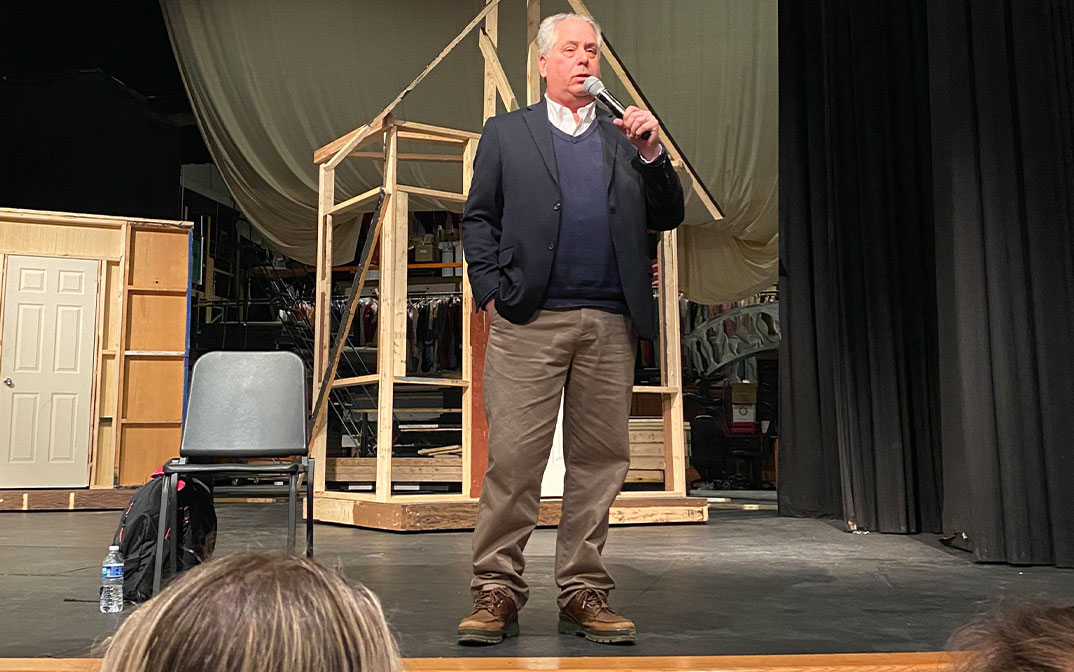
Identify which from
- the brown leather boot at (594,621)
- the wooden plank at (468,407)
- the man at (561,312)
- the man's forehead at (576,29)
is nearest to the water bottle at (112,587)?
the man at (561,312)

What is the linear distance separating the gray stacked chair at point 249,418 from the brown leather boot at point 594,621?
1.11 meters

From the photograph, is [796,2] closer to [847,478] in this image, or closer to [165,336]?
[847,478]

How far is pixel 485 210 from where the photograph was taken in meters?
2.26

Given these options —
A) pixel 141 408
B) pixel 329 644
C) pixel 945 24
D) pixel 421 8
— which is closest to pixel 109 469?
pixel 141 408

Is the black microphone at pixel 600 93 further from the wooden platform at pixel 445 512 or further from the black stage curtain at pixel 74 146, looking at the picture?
the black stage curtain at pixel 74 146

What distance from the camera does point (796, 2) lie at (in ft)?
19.6

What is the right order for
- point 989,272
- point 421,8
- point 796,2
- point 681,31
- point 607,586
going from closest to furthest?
point 607,586 → point 989,272 → point 796,2 → point 681,31 → point 421,8

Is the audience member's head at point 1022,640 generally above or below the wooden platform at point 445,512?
above

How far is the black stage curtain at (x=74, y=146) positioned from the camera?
8367 mm

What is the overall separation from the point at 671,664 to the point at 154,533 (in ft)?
6.06

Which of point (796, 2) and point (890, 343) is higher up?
point (796, 2)

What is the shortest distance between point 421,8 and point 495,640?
6483 millimetres

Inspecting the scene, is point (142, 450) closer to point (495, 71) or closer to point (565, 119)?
point (495, 71)

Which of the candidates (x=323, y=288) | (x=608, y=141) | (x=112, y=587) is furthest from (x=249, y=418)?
(x=323, y=288)
